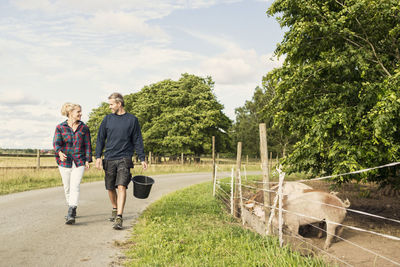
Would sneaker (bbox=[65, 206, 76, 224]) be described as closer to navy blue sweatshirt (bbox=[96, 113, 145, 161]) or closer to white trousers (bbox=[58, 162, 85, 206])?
white trousers (bbox=[58, 162, 85, 206])

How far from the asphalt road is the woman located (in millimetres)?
570

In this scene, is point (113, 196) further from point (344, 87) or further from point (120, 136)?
point (344, 87)

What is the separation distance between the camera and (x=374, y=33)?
871cm

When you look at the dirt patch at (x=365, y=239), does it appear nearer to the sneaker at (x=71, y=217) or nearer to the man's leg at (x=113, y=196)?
the man's leg at (x=113, y=196)

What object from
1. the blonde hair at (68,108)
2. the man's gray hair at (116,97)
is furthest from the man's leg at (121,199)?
the blonde hair at (68,108)

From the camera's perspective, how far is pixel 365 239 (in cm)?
766

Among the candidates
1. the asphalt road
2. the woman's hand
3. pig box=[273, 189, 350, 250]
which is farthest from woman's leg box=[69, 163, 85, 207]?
pig box=[273, 189, 350, 250]

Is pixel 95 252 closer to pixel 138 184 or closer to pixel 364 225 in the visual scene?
pixel 138 184

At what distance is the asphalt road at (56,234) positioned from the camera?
12.9 feet

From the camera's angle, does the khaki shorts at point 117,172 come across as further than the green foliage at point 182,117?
No

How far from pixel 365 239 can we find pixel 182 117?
29.7 m

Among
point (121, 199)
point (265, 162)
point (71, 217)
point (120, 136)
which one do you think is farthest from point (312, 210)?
point (71, 217)

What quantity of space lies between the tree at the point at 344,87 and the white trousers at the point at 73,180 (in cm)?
540

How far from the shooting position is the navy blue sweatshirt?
5695 millimetres
